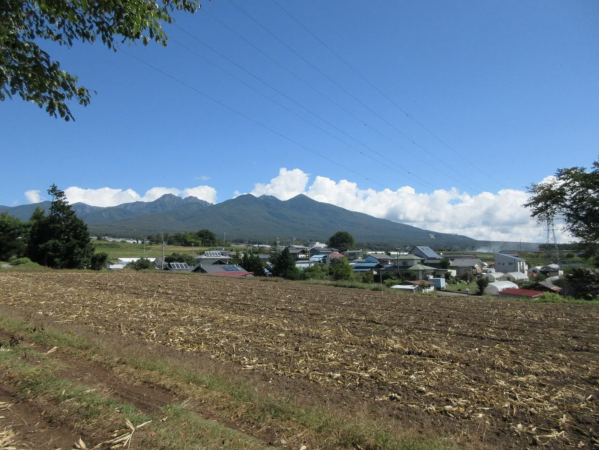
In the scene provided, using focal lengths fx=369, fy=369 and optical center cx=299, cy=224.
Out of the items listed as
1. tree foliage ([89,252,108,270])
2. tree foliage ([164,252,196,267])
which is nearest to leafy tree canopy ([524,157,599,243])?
tree foliage ([89,252,108,270])

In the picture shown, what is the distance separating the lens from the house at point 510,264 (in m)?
81.9

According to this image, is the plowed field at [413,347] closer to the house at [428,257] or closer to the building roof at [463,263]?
the house at [428,257]

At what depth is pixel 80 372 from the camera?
5750mm

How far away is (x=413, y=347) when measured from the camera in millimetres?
7441

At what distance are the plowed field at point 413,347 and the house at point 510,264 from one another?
260 feet

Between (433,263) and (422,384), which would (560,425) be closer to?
(422,384)

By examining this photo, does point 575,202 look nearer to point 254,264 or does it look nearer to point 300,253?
point 254,264

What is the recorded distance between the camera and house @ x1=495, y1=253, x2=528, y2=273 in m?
81.9

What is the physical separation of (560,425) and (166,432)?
450 centimetres

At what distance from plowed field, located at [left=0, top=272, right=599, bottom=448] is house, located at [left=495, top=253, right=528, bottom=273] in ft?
260

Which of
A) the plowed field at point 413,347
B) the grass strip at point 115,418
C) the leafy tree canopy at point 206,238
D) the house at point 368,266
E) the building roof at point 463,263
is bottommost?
the house at point 368,266

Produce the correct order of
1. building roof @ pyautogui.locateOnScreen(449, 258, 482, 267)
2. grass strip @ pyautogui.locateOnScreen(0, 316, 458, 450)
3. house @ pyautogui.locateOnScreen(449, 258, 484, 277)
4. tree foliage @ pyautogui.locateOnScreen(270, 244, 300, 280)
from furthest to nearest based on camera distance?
building roof @ pyautogui.locateOnScreen(449, 258, 482, 267), house @ pyautogui.locateOnScreen(449, 258, 484, 277), tree foliage @ pyautogui.locateOnScreen(270, 244, 300, 280), grass strip @ pyautogui.locateOnScreen(0, 316, 458, 450)

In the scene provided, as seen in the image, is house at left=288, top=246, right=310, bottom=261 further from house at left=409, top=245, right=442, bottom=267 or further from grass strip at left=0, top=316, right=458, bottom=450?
grass strip at left=0, top=316, right=458, bottom=450

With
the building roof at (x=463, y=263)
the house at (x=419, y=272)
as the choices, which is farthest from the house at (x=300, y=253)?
the house at (x=419, y=272)
